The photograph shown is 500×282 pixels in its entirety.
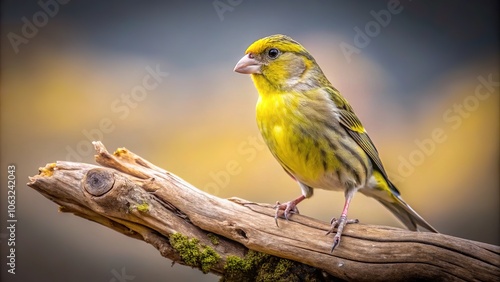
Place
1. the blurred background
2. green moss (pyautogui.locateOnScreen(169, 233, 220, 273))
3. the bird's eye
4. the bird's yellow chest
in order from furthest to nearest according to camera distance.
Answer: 1. the blurred background
2. the bird's eye
3. the bird's yellow chest
4. green moss (pyautogui.locateOnScreen(169, 233, 220, 273))

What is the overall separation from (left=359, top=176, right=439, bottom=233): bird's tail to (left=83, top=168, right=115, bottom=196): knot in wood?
1.54 metres

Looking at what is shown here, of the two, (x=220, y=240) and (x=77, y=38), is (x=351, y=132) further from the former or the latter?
(x=77, y=38)

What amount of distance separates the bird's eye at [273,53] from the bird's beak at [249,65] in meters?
0.08

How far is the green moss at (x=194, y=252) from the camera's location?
2.63 metres

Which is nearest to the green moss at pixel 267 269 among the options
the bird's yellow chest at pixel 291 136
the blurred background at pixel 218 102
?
the bird's yellow chest at pixel 291 136

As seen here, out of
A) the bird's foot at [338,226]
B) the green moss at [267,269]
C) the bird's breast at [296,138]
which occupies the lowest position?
the green moss at [267,269]

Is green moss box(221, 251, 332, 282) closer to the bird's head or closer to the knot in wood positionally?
the knot in wood

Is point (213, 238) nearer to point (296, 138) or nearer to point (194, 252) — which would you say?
point (194, 252)

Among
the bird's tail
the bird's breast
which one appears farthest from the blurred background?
the bird's breast

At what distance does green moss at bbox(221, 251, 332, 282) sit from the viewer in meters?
2.72

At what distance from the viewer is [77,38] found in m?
3.82

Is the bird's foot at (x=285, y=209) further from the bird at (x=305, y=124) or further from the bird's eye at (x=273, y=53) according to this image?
the bird's eye at (x=273, y=53)

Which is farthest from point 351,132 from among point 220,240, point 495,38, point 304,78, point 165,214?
point 495,38

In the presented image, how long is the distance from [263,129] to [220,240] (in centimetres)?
66
